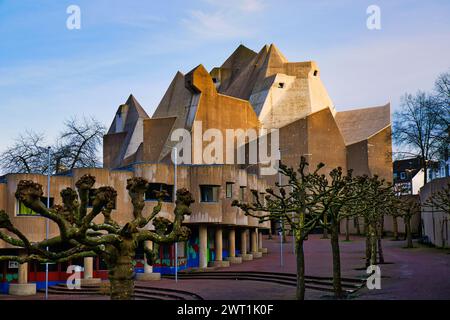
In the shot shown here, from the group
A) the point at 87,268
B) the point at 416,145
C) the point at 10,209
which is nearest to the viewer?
the point at 10,209

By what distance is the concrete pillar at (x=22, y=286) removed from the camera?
35.5 meters

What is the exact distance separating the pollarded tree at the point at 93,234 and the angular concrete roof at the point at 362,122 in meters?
75.6

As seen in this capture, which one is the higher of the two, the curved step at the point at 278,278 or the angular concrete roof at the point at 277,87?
the angular concrete roof at the point at 277,87

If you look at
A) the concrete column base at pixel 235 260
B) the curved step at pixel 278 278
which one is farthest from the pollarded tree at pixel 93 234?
the concrete column base at pixel 235 260

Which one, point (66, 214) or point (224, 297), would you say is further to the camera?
point (224, 297)

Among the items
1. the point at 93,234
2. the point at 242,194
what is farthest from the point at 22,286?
the point at 93,234

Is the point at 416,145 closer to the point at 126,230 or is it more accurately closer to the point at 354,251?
the point at 354,251

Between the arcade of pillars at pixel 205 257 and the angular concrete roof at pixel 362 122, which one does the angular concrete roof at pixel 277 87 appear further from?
the arcade of pillars at pixel 205 257

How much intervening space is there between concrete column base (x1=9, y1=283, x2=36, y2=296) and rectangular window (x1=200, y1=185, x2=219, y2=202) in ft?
44.1

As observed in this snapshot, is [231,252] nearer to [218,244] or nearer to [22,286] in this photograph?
[218,244]

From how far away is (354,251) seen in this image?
5194 cm

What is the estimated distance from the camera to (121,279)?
1472 centimetres

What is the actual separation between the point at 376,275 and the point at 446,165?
2534cm
